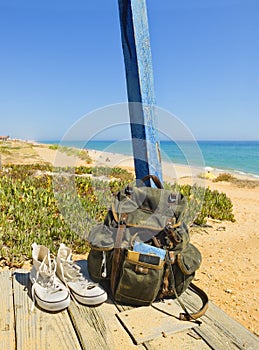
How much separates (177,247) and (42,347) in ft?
3.37

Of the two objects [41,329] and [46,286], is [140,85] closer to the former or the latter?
[46,286]

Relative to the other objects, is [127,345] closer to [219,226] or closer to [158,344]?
[158,344]

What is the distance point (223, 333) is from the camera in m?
2.02

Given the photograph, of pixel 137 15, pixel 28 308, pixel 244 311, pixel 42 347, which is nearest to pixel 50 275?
pixel 28 308

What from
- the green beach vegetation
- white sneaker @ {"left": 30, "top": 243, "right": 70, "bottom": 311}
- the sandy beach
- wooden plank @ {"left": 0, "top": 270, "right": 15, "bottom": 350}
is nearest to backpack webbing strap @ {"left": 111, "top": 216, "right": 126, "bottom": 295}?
white sneaker @ {"left": 30, "top": 243, "right": 70, "bottom": 311}

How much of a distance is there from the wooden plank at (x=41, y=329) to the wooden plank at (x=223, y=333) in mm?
759

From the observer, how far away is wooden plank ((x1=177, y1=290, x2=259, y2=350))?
1.90m

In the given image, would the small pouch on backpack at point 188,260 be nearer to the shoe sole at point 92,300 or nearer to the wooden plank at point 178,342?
the wooden plank at point 178,342

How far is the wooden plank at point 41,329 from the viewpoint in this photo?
186cm

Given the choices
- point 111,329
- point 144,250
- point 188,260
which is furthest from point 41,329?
point 188,260

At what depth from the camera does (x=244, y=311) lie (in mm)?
3178

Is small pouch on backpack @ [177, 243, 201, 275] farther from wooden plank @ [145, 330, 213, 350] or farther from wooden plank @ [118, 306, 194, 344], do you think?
wooden plank @ [145, 330, 213, 350]

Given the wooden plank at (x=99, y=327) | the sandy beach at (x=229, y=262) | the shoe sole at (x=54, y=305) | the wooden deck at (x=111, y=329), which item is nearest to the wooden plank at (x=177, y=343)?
the wooden deck at (x=111, y=329)

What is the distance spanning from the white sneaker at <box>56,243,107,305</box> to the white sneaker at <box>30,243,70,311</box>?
0.18 feet
